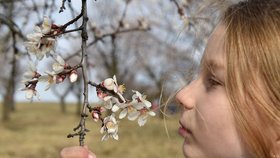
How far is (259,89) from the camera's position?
1282 mm

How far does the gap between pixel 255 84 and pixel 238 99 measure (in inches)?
2.3

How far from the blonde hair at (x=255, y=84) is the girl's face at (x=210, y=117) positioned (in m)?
0.02

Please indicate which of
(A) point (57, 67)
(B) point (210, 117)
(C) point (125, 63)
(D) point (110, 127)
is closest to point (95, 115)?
(D) point (110, 127)

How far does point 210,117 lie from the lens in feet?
4.28

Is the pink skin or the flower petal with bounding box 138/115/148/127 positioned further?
the flower petal with bounding box 138/115/148/127

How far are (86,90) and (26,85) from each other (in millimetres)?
216

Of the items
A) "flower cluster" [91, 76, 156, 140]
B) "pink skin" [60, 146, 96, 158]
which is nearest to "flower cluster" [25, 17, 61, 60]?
"flower cluster" [91, 76, 156, 140]

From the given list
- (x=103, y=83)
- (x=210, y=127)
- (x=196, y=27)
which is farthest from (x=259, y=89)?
(x=196, y=27)

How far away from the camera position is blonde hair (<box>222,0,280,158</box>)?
4.18ft

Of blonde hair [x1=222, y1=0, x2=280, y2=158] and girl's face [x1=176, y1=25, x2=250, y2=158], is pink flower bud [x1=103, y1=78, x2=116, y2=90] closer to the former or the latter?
girl's face [x1=176, y1=25, x2=250, y2=158]

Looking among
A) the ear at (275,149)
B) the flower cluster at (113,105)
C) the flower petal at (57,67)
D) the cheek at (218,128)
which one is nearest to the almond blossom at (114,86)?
the flower cluster at (113,105)

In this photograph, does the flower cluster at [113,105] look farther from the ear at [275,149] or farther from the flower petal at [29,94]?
the ear at [275,149]

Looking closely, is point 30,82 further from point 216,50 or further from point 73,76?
point 216,50

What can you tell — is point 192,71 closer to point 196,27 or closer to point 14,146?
point 196,27
